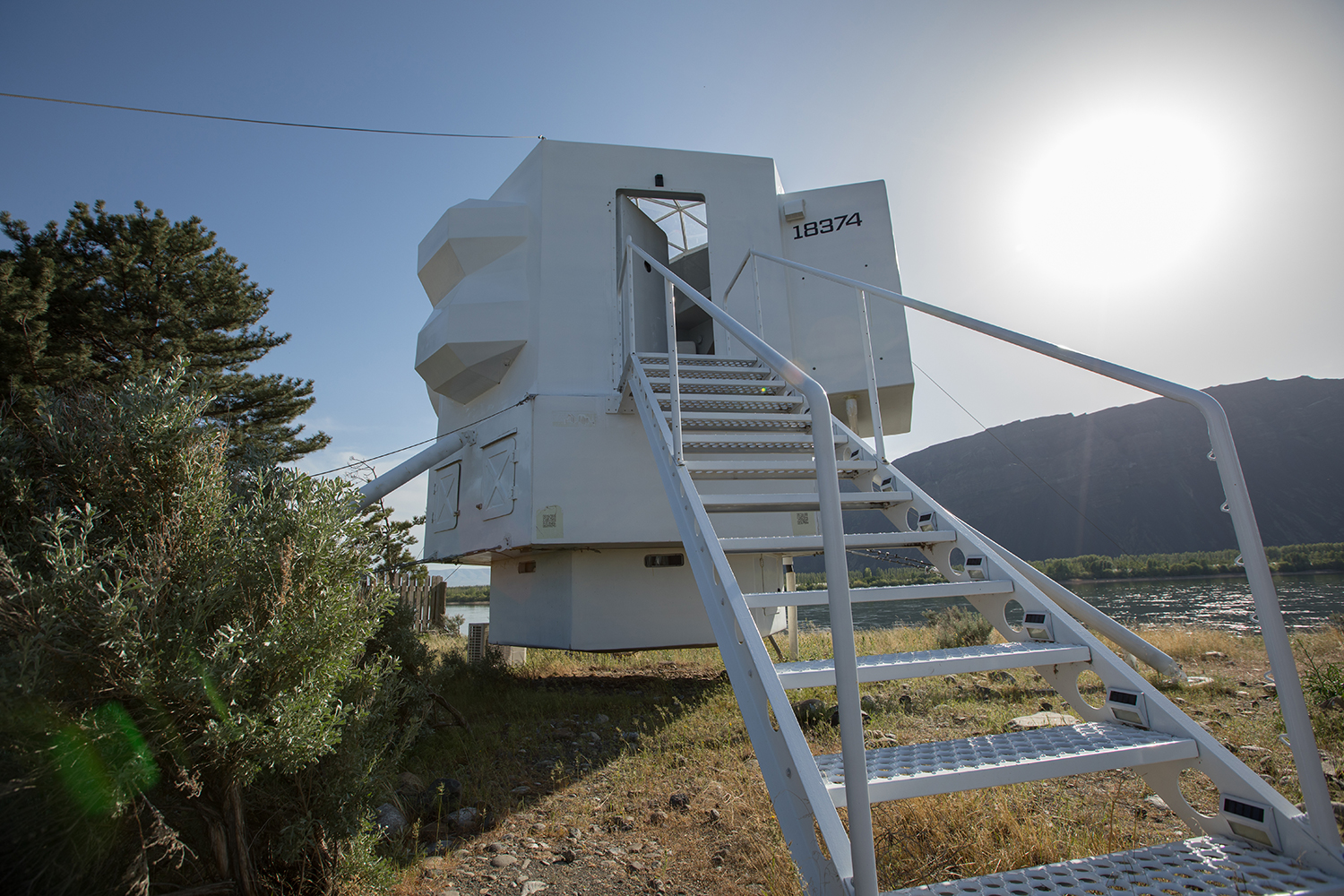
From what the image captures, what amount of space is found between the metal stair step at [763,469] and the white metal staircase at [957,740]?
22 mm

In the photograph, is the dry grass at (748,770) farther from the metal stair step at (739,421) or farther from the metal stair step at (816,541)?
the metal stair step at (739,421)

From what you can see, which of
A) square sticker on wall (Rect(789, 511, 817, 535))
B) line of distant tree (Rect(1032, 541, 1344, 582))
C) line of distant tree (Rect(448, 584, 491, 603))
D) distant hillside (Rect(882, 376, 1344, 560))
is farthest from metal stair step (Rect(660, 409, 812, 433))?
distant hillside (Rect(882, 376, 1344, 560))

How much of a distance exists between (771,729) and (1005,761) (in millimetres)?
682

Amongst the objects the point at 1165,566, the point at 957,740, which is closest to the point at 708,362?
the point at 957,740

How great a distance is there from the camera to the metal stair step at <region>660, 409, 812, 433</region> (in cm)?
396

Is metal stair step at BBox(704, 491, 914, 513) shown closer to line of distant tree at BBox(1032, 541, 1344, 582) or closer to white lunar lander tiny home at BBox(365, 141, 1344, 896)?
white lunar lander tiny home at BBox(365, 141, 1344, 896)

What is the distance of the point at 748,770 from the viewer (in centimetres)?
350

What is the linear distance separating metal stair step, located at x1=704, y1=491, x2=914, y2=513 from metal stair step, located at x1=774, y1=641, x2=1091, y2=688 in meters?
0.99

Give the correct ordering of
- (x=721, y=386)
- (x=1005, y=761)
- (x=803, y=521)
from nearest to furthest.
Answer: (x=1005, y=761) → (x=721, y=386) → (x=803, y=521)

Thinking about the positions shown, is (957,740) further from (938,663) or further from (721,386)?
(721,386)

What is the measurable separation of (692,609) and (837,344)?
3.11m

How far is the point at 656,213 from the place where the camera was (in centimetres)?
746

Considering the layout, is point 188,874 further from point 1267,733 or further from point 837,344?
point 837,344

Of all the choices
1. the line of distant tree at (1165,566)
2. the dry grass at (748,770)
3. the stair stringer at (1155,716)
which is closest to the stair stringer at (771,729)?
the dry grass at (748,770)
